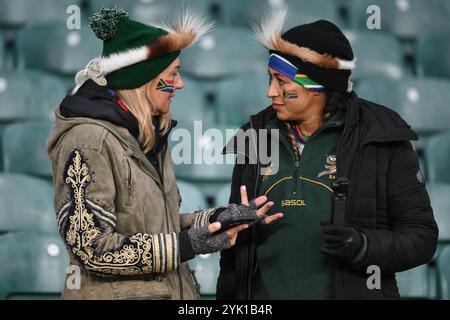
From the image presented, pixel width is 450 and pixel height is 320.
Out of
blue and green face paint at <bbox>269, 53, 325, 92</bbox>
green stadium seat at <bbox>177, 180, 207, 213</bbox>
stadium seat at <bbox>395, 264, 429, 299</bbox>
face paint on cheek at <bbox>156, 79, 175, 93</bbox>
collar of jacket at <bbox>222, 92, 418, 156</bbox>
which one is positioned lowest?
stadium seat at <bbox>395, 264, 429, 299</bbox>

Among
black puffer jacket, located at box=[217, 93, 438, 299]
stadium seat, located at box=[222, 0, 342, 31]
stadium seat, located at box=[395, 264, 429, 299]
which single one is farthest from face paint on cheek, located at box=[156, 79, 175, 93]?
stadium seat, located at box=[222, 0, 342, 31]

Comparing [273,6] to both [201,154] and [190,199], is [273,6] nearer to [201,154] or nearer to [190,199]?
[201,154]

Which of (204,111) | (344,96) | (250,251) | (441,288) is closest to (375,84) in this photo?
(204,111)

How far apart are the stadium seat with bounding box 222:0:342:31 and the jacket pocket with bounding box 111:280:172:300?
199cm

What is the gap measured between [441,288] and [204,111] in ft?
3.62

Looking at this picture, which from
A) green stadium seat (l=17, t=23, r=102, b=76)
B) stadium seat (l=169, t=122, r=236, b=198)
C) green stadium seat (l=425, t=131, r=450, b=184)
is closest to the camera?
stadium seat (l=169, t=122, r=236, b=198)

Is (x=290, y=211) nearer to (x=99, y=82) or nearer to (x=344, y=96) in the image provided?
(x=344, y=96)

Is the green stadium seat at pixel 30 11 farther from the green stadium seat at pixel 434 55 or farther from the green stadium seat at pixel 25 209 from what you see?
the green stadium seat at pixel 434 55

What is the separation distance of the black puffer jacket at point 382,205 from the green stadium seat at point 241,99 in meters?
1.29

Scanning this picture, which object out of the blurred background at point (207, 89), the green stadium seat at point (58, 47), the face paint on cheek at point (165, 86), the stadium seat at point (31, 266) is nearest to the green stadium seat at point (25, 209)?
the blurred background at point (207, 89)

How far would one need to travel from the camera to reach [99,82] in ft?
5.58

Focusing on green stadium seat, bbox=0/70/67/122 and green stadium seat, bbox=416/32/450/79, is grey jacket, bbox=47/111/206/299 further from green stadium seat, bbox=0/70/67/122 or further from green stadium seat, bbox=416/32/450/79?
green stadium seat, bbox=416/32/450/79

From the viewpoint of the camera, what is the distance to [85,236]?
1567 millimetres

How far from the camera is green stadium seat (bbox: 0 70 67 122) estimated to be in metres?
3.13
